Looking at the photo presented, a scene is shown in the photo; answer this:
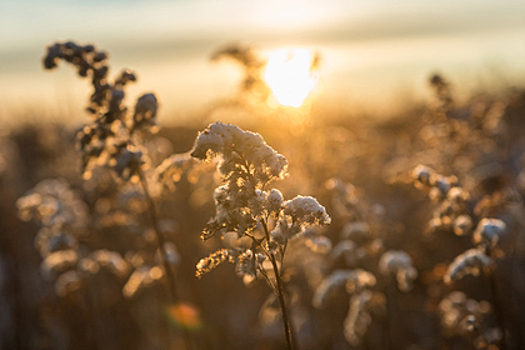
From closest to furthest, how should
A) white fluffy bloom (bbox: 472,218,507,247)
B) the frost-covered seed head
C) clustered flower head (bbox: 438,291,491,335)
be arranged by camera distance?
1. white fluffy bloom (bbox: 472,218,507,247)
2. the frost-covered seed head
3. clustered flower head (bbox: 438,291,491,335)

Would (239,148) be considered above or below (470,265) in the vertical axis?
above

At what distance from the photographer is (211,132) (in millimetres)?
3057

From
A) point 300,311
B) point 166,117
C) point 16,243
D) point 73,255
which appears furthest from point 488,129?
point 166,117

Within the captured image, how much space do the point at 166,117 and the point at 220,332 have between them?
19554mm

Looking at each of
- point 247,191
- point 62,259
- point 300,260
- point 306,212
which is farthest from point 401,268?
point 62,259

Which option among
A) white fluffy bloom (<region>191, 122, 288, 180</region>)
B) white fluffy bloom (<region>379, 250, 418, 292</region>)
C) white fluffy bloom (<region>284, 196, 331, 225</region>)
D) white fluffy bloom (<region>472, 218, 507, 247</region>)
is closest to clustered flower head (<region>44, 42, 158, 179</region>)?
white fluffy bloom (<region>191, 122, 288, 180</region>)

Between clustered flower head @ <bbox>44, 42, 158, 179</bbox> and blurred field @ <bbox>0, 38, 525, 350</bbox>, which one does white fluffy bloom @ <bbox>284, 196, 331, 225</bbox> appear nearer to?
clustered flower head @ <bbox>44, 42, 158, 179</bbox>

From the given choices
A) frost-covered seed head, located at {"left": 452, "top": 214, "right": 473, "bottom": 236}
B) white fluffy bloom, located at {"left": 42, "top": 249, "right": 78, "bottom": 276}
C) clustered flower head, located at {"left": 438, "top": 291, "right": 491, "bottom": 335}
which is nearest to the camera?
frost-covered seed head, located at {"left": 452, "top": 214, "right": 473, "bottom": 236}

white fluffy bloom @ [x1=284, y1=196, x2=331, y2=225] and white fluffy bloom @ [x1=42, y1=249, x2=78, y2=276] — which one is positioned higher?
white fluffy bloom @ [x1=42, y1=249, x2=78, y2=276]

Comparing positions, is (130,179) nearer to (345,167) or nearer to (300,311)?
(300,311)

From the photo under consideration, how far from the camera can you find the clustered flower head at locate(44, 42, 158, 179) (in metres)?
4.57

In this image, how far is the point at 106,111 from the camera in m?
4.68

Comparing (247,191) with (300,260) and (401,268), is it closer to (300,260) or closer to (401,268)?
(401,268)

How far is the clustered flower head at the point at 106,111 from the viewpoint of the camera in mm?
4574
